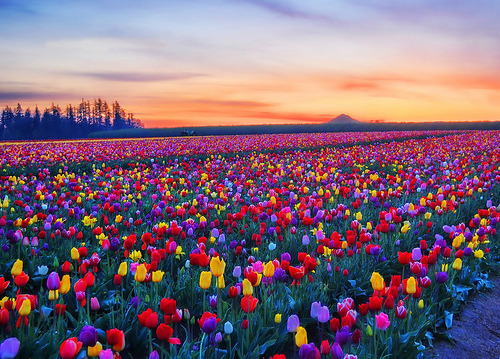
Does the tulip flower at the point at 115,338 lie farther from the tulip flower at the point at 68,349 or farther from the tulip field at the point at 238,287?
the tulip flower at the point at 68,349

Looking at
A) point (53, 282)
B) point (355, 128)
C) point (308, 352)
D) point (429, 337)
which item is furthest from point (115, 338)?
point (355, 128)

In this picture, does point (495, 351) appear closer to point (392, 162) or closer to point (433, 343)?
point (433, 343)

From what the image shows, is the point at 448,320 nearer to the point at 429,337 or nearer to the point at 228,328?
the point at 429,337

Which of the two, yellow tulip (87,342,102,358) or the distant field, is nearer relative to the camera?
yellow tulip (87,342,102,358)

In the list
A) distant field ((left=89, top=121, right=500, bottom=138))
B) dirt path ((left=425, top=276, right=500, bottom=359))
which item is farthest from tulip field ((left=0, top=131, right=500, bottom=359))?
distant field ((left=89, top=121, right=500, bottom=138))

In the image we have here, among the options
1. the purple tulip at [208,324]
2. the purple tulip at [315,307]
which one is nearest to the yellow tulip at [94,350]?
the purple tulip at [208,324]

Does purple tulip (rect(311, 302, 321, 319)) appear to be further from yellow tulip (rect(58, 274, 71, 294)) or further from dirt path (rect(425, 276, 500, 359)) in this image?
yellow tulip (rect(58, 274, 71, 294))

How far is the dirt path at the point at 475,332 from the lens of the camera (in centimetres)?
300

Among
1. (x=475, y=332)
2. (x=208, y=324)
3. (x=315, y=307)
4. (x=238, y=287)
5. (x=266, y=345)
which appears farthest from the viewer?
(x=475, y=332)

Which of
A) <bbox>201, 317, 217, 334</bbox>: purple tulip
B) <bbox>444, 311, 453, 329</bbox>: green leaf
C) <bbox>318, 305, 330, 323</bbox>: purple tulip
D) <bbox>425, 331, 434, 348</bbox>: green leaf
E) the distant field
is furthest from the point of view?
the distant field

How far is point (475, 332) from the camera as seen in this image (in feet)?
10.9

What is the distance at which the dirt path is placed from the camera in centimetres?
300

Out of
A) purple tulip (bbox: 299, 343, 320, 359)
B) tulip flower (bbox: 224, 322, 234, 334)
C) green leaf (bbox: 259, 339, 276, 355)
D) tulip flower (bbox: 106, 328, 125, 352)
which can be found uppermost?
tulip flower (bbox: 106, 328, 125, 352)

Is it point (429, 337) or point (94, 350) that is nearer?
point (94, 350)
